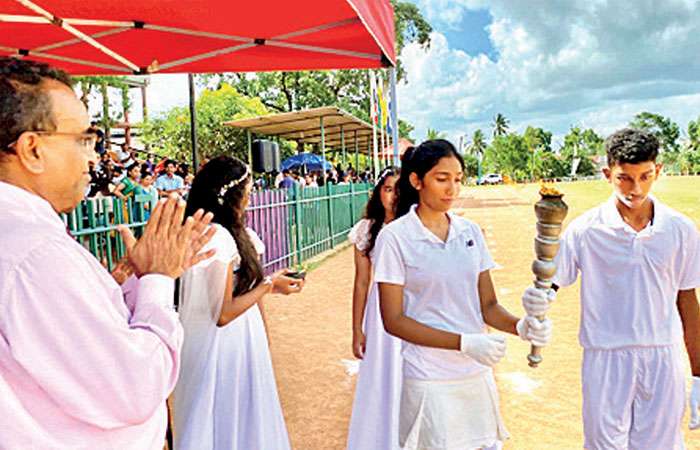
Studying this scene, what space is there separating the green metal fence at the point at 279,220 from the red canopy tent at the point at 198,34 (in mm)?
1477

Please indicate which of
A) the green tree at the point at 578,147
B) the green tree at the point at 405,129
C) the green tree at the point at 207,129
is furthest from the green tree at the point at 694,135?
the green tree at the point at 207,129

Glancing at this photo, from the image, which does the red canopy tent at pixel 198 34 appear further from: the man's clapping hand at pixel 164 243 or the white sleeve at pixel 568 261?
the man's clapping hand at pixel 164 243

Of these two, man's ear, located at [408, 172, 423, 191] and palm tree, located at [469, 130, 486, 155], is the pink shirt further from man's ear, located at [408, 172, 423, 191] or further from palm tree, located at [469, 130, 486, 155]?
palm tree, located at [469, 130, 486, 155]

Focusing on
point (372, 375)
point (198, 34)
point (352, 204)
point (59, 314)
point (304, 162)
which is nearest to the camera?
point (59, 314)

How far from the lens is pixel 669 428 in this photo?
7.97 ft

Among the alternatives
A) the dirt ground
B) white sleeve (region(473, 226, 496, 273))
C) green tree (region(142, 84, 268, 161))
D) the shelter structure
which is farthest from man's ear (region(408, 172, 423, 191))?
green tree (region(142, 84, 268, 161))

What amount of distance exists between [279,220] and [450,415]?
8456mm

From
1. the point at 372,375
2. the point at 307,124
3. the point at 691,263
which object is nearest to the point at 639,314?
the point at 691,263

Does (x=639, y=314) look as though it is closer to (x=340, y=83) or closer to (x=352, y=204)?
(x=352, y=204)

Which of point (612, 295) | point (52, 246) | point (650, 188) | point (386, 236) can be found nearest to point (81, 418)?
point (52, 246)

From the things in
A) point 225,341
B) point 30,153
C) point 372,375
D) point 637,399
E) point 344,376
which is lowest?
point 344,376

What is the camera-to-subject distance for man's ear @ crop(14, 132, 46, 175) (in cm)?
128

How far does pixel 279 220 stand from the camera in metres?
10.4

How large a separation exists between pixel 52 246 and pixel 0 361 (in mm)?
258
